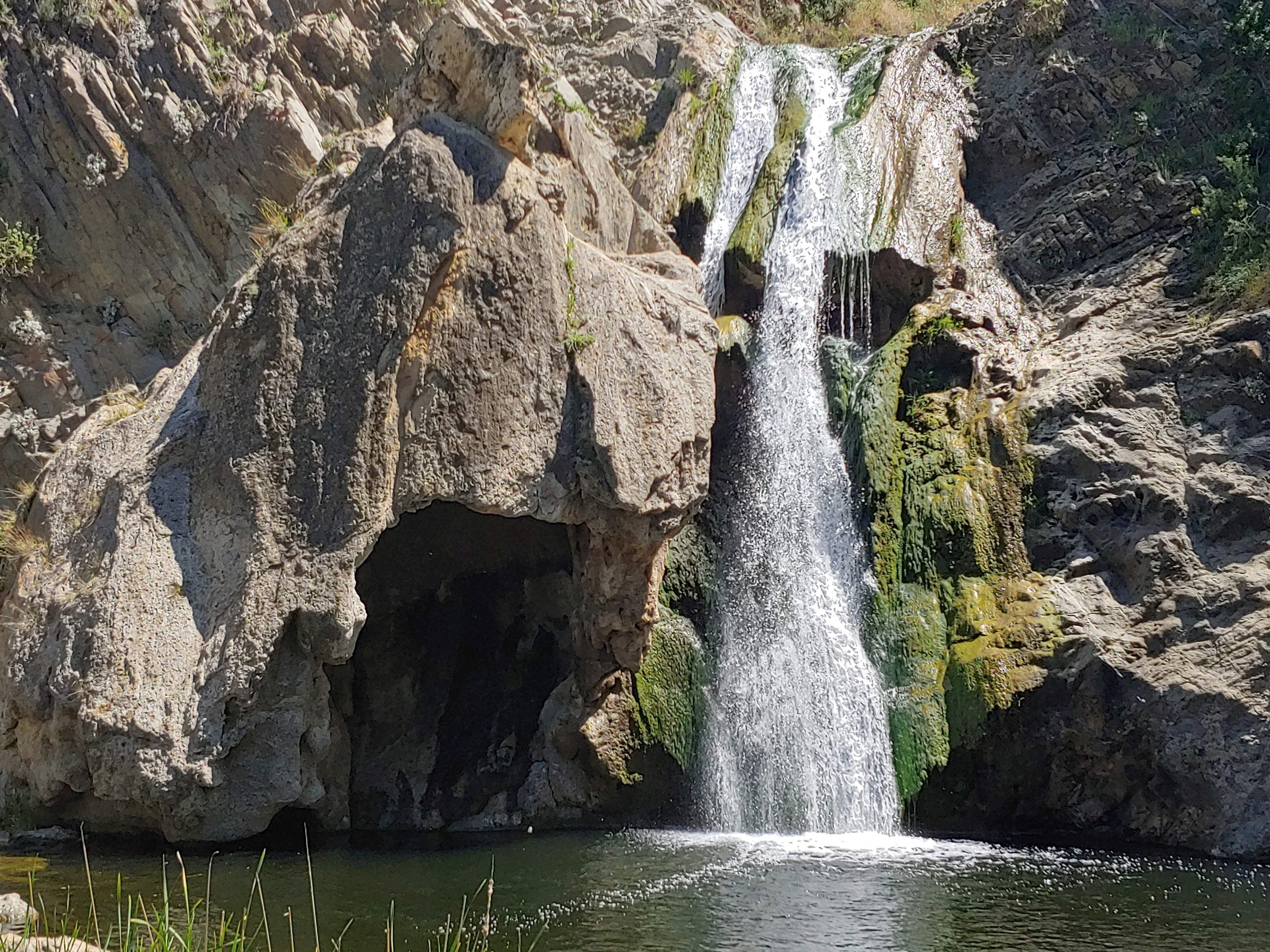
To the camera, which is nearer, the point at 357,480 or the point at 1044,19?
the point at 357,480

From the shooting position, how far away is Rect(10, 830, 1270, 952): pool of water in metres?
7.99

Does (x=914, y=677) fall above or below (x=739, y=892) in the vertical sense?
above

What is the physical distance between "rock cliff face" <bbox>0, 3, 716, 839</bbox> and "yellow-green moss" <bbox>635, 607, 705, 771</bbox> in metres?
0.22

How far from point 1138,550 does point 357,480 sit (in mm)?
8145

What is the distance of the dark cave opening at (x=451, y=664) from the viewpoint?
13406mm

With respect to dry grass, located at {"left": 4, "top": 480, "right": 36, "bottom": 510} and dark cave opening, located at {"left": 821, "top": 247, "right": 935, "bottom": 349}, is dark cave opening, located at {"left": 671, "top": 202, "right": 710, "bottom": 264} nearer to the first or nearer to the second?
dark cave opening, located at {"left": 821, "top": 247, "right": 935, "bottom": 349}

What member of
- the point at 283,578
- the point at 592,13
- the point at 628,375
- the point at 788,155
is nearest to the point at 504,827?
the point at 283,578

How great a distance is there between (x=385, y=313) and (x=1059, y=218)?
980 cm

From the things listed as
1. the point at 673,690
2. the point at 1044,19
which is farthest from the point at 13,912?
the point at 1044,19

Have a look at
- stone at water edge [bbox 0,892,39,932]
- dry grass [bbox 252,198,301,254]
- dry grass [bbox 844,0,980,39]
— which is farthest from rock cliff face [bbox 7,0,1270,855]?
dry grass [bbox 844,0,980,39]

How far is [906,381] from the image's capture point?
48.6 feet

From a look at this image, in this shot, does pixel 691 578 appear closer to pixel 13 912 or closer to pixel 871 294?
pixel 871 294

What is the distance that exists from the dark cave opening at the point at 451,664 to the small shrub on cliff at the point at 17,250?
27.4ft

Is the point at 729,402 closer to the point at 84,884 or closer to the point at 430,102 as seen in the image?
the point at 430,102
